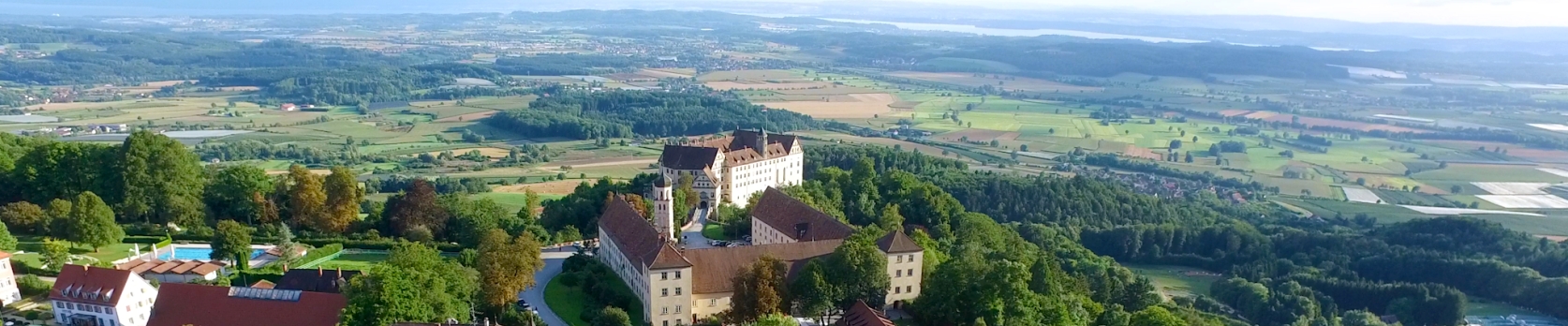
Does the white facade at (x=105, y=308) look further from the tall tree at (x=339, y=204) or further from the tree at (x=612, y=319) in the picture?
the tall tree at (x=339, y=204)

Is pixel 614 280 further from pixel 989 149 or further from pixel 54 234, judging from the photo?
pixel 989 149

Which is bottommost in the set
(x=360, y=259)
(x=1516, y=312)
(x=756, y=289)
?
(x=1516, y=312)

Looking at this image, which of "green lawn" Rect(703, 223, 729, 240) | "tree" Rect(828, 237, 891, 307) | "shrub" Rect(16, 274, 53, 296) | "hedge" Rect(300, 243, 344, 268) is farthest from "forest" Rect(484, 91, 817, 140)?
"tree" Rect(828, 237, 891, 307)

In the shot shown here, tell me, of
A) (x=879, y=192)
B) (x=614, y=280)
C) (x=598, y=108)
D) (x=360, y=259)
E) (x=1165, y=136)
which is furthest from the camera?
(x=598, y=108)

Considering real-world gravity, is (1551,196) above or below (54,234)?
below

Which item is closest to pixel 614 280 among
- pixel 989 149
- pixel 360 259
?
pixel 360 259

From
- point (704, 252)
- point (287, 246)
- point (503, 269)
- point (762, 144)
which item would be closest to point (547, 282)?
point (503, 269)
